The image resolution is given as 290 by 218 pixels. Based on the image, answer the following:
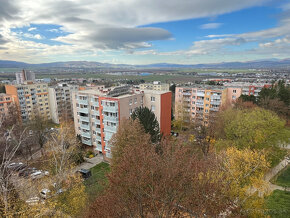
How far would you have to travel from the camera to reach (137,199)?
1005cm

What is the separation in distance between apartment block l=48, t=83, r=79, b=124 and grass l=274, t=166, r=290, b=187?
55079 mm

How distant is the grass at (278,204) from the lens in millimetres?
15812

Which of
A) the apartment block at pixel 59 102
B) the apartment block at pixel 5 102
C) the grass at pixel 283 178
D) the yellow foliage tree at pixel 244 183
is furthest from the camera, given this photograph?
the apartment block at pixel 59 102

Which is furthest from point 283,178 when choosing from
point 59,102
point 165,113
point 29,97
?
point 29,97

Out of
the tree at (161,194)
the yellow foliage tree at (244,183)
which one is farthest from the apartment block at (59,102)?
the yellow foliage tree at (244,183)

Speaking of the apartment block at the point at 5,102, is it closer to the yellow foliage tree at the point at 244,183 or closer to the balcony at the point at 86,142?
the balcony at the point at 86,142

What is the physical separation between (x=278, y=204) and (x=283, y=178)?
7.31m

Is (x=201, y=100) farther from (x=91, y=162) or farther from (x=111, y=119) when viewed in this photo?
(x=91, y=162)

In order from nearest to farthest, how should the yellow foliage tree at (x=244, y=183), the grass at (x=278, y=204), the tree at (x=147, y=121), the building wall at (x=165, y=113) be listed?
the yellow foliage tree at (x=244, y=183) < the grass at (x=278, y=204) < the tree at (x=147, y=121) < the building wall at (x=165, y=113)

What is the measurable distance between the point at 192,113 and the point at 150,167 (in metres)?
44.3

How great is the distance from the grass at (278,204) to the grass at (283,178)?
2174mm

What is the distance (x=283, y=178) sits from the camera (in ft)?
75.5

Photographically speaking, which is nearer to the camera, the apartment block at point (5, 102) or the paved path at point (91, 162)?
the paved path at point (91, 162)

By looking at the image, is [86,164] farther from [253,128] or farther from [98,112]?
[253,128]
